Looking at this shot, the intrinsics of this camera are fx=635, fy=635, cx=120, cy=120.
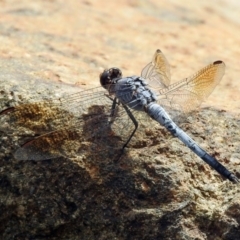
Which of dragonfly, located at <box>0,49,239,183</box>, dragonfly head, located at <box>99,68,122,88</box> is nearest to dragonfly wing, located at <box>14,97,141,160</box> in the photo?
dragonfly, located at <box>0,49,239,183</box>

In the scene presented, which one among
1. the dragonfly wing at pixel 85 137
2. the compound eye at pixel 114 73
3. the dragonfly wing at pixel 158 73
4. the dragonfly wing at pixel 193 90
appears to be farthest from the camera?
the dragonfly wing at pixel 158 73

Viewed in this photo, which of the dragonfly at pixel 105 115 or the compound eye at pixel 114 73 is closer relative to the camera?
the dragonfly at pixel 105 115

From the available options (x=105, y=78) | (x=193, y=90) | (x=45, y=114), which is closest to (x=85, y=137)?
(x=45, y=114)

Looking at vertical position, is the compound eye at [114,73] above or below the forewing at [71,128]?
above

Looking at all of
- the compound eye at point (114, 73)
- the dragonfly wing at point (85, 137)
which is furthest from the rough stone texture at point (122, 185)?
the compound eye at point (114, 73)

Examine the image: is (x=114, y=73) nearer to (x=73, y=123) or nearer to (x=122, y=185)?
(x=73, y=123)

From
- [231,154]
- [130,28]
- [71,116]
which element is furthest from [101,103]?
[130,28]

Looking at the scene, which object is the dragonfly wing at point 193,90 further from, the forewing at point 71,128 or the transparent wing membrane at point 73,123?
the forewing at point 71,128
